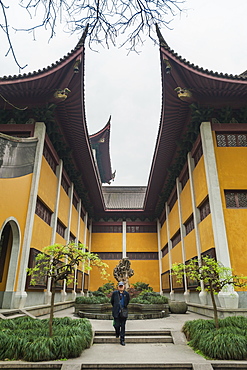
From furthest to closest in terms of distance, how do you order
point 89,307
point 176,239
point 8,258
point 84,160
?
point 176,239 → point 84,160 → point 89,307 → point 8,258

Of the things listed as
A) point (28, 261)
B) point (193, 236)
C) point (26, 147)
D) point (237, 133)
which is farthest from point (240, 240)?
point (26, 147)

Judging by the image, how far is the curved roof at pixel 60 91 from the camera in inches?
440

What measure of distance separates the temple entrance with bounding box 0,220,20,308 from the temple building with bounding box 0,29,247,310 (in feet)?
0.12

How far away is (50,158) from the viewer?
47.5 feet

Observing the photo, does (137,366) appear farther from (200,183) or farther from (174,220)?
(174,220)

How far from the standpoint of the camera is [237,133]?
12539 mm

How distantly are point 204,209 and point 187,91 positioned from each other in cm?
562

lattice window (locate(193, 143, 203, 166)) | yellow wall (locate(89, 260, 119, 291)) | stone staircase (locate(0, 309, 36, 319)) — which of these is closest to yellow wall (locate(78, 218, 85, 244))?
yellow wall (locate(89, 260, 119, 291))

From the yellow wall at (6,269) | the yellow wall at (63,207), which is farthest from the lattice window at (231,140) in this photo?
the yellow wall at (6,269)

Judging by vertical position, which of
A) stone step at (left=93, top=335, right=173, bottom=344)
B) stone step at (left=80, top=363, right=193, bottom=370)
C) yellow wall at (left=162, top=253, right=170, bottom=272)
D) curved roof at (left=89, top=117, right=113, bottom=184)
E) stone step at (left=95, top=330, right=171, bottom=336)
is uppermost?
curved roof at (left=89, top=117, right=113, bottom=184)

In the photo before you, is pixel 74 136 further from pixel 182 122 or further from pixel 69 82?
pixel 182 122

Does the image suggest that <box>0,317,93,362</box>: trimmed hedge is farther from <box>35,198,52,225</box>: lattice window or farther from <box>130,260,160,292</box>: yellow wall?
<box>130,260,160,292</box>: yellow wall

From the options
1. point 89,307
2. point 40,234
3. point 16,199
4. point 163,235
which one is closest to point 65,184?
point 40,234

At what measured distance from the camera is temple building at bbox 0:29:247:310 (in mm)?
10328
